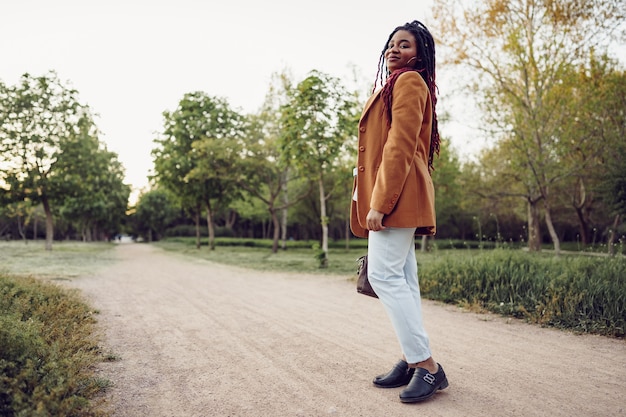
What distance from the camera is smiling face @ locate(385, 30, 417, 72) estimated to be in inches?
119

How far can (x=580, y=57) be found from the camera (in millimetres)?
15344

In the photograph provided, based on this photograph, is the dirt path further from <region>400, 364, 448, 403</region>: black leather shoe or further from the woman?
the woman

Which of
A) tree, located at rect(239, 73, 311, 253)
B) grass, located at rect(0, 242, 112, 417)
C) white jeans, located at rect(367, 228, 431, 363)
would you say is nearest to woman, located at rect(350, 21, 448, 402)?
white jeans, located at rect(367, 228, 431, 363)

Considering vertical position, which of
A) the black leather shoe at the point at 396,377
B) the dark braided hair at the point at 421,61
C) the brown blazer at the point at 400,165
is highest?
the dark braided hair at the point at 421,61

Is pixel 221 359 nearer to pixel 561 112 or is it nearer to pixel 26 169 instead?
pixel 561 112

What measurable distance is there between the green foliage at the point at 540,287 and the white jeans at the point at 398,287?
2905 millimetres

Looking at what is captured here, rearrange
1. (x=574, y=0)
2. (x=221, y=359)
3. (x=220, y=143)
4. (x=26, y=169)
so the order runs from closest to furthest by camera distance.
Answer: (x=221, y=359), (x=574, y=0), (x=220, y=143), (x=26, y=169)

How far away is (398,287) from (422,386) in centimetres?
60

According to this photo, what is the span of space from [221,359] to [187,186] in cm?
2309

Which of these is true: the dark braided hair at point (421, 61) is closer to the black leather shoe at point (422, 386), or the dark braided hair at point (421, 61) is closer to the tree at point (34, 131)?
the black leather shoe at point (422, 386)

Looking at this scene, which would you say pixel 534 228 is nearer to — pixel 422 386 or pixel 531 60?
pixel 531 60

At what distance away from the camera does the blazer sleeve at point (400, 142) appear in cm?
274

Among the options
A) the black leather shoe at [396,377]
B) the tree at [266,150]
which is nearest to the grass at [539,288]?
the black leather shoe at [396,377]

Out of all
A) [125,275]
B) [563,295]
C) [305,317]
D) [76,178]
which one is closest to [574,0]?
[563,295]
